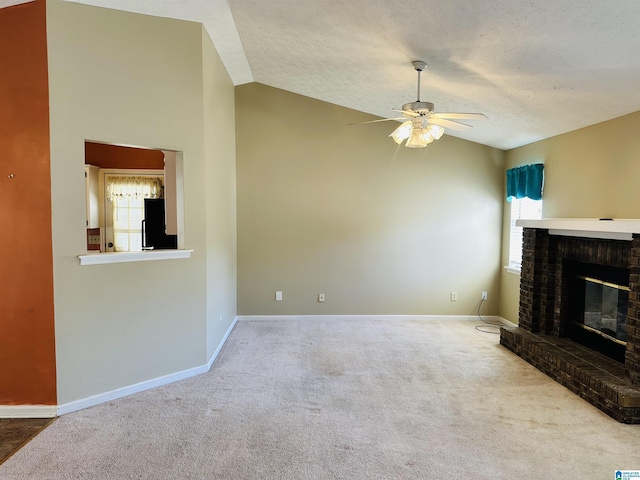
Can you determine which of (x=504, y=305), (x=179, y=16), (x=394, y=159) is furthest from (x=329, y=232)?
(x=179, y=16)

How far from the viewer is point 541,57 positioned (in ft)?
8.80

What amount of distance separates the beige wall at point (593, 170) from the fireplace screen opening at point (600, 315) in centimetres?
71

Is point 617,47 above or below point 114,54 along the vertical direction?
below

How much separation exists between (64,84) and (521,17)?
321 centimetres

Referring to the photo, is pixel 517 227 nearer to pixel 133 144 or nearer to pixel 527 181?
pixel 527 181

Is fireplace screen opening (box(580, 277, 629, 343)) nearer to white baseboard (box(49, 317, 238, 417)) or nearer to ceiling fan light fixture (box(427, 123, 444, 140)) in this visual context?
ceiling fan light fixture (box(427, 123, 444, 140))

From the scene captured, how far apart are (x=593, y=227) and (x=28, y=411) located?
15.7 feet

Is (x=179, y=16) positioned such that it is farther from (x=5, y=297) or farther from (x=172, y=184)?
(x=5, y=297)

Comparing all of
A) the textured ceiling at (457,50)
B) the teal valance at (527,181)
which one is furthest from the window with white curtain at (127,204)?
the teal valance at (527,181)

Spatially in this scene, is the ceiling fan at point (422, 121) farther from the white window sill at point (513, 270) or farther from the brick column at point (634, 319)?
the white window sill at point (513, 270)

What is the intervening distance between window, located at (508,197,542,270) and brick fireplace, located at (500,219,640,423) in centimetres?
73

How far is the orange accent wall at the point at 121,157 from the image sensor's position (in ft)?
17.4

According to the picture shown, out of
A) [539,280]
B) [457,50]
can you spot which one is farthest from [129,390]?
[539,280]

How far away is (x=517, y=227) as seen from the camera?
497 centimetres
